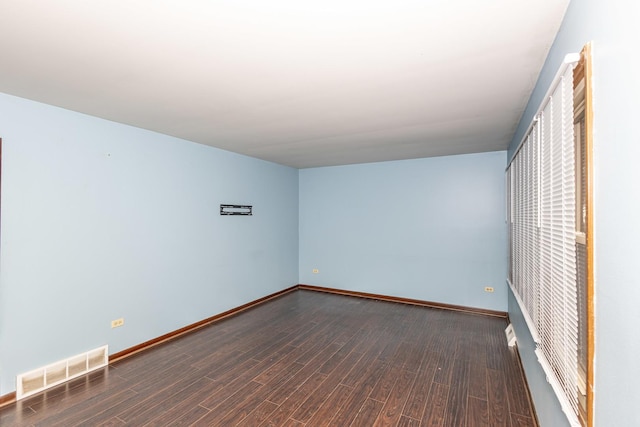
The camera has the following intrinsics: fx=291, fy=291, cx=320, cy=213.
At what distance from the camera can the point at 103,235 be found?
9.98 feet

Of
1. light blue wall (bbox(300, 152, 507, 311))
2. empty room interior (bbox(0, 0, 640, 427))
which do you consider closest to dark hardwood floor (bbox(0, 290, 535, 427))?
empty room interior (bbox(0, 0, 640, 427))

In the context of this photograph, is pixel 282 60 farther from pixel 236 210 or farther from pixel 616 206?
pixel 236 210

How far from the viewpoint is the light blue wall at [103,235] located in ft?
8.17

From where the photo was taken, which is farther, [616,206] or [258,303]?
[258,303]

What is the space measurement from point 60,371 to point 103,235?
50.8 inches

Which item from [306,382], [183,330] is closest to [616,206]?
[306,382]

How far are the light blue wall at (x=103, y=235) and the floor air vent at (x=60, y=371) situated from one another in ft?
0.21

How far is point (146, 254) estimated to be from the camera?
11.3ft

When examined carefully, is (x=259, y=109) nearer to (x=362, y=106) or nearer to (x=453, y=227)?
(x=362, y=106)

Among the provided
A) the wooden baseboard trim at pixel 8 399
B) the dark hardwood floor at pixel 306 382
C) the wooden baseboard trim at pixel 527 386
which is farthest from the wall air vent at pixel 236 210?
the wooden baseboard trim at pixel 527 386

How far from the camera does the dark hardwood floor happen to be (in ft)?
7.36

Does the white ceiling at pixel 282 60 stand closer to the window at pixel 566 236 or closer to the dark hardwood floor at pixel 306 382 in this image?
the window at pixel 566 236

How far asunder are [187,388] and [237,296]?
6.78 ft

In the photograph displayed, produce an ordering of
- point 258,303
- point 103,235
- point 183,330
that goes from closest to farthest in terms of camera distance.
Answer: point 103,235
point 183,330
point 258,303
